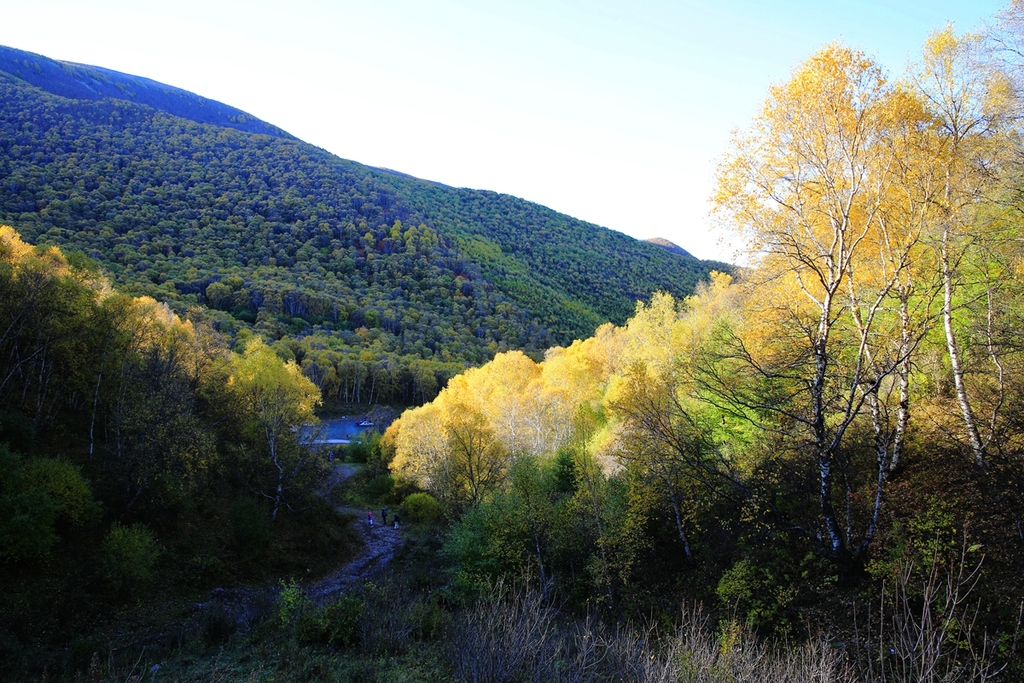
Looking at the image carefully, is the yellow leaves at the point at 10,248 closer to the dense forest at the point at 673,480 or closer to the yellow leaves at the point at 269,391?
the dense forest at the point at 673,480

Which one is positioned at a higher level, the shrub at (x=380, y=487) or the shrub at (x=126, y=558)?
the shrub at (x=126, y=558)

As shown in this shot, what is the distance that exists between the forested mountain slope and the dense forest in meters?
62.6

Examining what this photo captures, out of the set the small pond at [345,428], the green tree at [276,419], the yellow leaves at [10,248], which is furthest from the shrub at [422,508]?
the small pond at [345,428]

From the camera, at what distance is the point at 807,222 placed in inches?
428

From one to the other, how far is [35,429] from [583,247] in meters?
186

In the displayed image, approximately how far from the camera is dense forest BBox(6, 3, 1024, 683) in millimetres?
9344

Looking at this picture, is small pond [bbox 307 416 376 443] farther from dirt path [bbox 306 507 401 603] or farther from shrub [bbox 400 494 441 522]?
dirt path [bbox 306 507 401 603]

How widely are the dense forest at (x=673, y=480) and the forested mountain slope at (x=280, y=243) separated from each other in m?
62.6

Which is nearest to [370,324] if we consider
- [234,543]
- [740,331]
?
[234,543]

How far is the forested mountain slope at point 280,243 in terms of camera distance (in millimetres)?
103625

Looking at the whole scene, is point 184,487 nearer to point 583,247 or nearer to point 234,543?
point 234,543

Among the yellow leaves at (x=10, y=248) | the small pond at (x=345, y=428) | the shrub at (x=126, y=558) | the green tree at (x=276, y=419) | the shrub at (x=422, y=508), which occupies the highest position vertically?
the yellow leaves at (x=10, y=248)

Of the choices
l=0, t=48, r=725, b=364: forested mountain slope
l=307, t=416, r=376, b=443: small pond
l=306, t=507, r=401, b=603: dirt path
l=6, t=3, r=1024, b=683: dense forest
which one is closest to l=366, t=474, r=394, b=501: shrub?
l=306, t=507, r=401, b=603: dirt path

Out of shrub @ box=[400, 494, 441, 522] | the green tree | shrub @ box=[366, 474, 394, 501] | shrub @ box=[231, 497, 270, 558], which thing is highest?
the green tree
